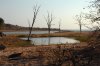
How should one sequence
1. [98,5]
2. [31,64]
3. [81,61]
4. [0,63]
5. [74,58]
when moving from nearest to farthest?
[74,58]
[81,61]
[31,64]
[0,63]
[98,5]

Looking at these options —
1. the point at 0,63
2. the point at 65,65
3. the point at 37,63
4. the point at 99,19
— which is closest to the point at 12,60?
the point at 0,63

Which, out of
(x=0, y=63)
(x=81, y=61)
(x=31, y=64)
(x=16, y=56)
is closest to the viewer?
(x=81, y=61)

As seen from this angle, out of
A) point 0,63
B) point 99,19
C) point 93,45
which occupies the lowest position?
point 0,63

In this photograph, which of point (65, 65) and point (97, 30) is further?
point (97, 30)

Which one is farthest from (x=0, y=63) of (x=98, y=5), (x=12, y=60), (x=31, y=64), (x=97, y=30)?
(x=98, y=5)

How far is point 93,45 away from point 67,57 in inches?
156

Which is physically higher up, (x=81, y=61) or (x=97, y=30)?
(x=97, y=30)

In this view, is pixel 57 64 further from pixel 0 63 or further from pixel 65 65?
pixel 0 63

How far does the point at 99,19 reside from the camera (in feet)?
53.8

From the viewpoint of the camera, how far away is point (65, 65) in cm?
1217

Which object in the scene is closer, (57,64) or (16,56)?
(57,64)

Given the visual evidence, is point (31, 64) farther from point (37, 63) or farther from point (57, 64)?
point (57, 64)

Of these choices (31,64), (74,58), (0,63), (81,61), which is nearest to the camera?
(74,58)

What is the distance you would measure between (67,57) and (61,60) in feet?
1.19
